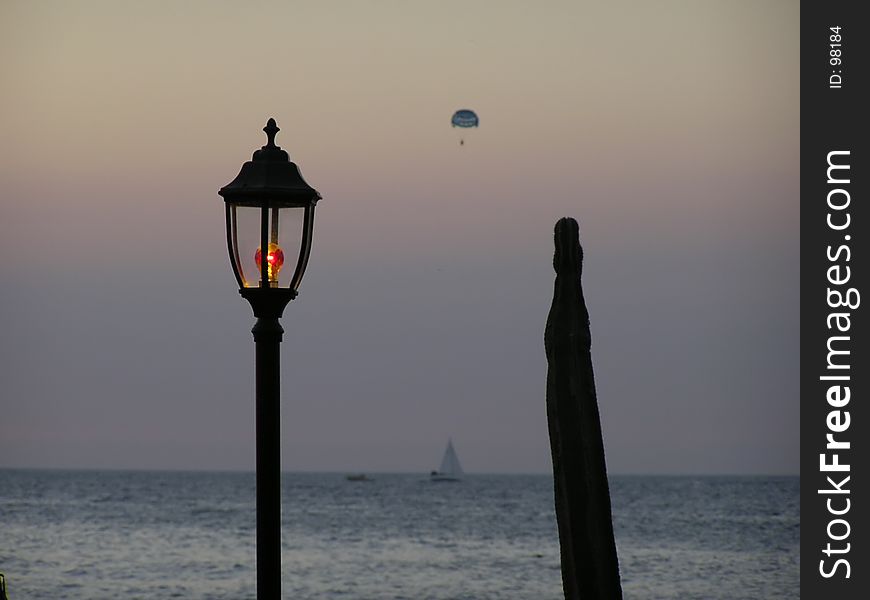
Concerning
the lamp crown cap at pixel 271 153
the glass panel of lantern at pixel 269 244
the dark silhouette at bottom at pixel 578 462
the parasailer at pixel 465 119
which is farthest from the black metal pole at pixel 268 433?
the parasailer at pixel 465 119

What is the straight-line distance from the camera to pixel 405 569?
6044 cm

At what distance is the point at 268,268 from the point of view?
31.0ft

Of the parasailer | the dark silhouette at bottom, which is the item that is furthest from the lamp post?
the parasailer

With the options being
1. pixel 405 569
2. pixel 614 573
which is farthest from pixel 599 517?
pixel 405 569

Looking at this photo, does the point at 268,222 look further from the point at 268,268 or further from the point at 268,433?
the point at 268,433

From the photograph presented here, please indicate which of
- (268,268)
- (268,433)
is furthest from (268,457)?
(268,268)

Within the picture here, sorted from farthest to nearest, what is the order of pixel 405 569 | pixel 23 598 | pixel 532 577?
pixel 405 569 → pixel 532 577 → pixel 23 598

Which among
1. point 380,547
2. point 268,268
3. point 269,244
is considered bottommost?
point 380,547

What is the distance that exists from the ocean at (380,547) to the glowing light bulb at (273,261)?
39556 millimetres

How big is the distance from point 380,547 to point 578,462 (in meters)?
62.2
